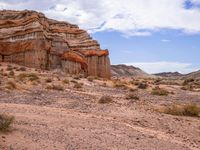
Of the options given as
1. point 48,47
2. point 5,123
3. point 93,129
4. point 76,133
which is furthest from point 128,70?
point 5,123

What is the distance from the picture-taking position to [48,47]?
48625mm

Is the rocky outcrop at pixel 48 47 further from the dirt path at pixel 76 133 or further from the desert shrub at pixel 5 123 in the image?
the desert shrub at pixel 5 123

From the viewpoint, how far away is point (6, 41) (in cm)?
4875

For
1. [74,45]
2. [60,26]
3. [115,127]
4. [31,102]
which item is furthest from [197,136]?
[60,26]

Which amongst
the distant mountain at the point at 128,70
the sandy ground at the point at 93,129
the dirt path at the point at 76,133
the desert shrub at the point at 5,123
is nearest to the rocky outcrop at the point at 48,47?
the sandy ground at the point at 93,129

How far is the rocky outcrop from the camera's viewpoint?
47.8 m

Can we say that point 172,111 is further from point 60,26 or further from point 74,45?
point 60,26

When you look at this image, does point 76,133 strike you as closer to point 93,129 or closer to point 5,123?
point 93,129

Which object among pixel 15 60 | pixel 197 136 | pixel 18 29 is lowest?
pixel 197 136

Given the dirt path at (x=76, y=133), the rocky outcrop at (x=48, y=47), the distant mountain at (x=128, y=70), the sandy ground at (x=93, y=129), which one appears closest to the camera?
the dirt path at (x=76, y=133)

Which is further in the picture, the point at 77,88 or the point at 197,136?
the point at 77,88

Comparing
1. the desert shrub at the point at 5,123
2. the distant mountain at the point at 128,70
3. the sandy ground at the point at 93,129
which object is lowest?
the sandy ground at the point at 93,129

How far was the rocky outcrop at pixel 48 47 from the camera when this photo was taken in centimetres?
4778

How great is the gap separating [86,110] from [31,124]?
200 inches
